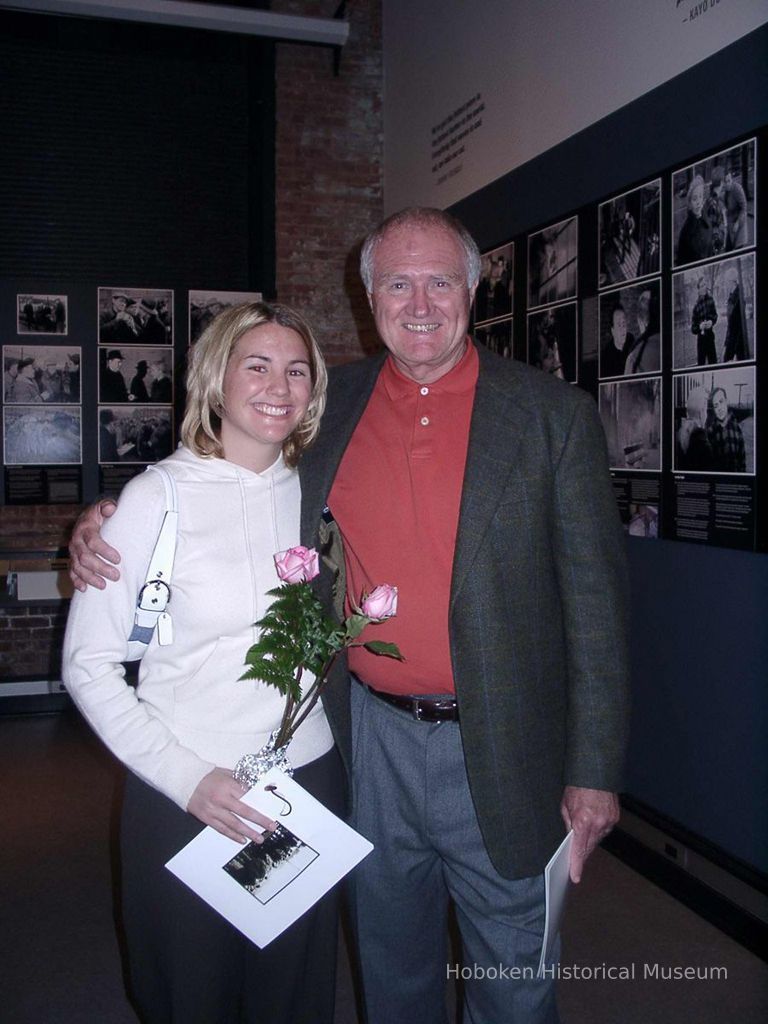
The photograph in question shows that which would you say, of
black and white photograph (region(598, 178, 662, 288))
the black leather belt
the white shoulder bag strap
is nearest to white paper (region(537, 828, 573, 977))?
the black leather belt

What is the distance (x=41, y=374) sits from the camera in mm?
5824

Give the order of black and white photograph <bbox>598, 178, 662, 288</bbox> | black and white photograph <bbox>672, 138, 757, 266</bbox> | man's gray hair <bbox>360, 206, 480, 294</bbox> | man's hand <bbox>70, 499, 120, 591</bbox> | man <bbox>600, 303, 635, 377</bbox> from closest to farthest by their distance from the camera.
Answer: man's hand <bbox>70, 499, 120, 591</bbox>, man's gray hair <bbox>360, 206, 480, 294</bbox>, black and white photograph <bbox>672, 138, 757, 266</bbox>, black and white photograph <bbox>598, 178, 662, 288</bbox>, man <bbox>600, 303, 635, 377</bbox>

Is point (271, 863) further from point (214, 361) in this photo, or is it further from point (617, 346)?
point (617, 346)

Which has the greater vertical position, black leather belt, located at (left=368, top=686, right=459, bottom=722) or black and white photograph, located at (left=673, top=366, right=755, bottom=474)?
black and white photograph, located at (left=673, top=366, right=755, bottom=474)

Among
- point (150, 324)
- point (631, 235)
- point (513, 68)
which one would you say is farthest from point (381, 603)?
point (150, 324)

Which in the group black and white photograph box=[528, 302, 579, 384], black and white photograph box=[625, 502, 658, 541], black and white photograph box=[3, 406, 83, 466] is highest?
black and white photograph box=[528, 302, 579, 384]

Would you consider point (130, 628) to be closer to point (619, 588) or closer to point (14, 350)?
point (619, 588)

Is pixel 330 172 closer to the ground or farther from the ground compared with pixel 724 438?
farther from the ground

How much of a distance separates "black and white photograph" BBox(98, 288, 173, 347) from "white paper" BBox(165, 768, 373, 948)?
4918 mm

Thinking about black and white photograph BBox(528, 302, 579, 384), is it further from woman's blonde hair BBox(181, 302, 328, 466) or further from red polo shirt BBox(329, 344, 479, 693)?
woman's blonde hair BBox(181, 302, 328, 466)

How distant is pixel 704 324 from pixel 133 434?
4.08m

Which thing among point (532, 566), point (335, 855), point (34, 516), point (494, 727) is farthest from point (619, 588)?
point (34, 516)

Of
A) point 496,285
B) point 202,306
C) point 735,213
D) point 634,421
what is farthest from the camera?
point 202,306

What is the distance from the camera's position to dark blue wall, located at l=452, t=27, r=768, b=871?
9.39 feet
